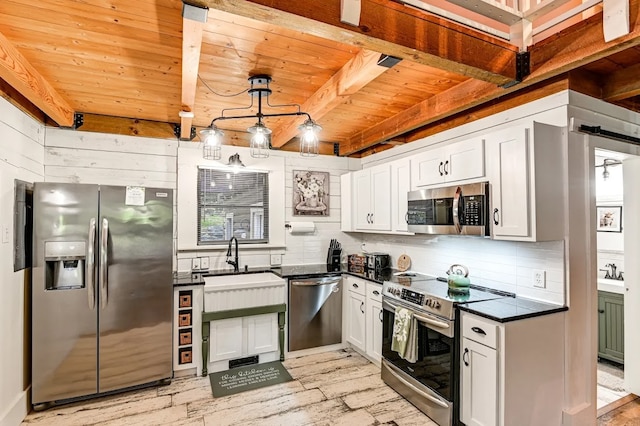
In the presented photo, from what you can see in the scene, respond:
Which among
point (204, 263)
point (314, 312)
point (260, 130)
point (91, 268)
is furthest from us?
point (204, 263)

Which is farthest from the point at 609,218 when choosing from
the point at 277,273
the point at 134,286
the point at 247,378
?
the point at 134,286

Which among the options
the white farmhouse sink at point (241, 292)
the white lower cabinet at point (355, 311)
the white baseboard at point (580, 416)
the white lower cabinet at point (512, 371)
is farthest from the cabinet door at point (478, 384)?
the white farmhouse sink at point (241, 292)

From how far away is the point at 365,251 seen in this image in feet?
15.5

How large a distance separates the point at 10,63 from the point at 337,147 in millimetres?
3412

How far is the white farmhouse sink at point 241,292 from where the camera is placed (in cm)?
331

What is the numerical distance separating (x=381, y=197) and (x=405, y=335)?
1.60m

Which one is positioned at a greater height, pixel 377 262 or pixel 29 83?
pixel 29 83

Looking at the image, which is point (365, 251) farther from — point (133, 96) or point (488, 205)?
point (133, 96)

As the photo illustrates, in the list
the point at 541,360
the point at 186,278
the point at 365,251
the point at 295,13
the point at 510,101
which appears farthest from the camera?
the point at 365,251

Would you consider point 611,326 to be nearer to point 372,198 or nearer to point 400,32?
point 372,198

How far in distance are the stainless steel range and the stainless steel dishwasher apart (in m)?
0.86

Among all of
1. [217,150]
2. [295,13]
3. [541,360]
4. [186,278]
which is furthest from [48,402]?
[541,360]

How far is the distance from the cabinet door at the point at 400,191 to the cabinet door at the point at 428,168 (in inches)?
3.8

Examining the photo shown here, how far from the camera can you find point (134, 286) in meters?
2.98
